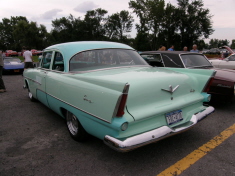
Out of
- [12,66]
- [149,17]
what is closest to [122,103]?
[12,66]

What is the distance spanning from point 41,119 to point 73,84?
6.02 ft

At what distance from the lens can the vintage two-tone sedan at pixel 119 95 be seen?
212 cm

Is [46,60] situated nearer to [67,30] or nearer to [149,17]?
[149,17]

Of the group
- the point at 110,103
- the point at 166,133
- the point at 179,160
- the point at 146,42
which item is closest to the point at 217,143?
the point at 179,160

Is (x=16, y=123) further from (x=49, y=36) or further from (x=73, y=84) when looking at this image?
(x=49, y=36)

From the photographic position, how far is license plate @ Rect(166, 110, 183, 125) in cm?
250

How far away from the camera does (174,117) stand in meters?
2.56

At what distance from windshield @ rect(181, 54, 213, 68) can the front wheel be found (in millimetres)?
3550

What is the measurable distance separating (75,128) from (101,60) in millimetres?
1211

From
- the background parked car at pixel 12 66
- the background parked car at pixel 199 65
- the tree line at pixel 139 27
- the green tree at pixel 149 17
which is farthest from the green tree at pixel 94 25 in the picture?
the background parked car at pixel 199 65

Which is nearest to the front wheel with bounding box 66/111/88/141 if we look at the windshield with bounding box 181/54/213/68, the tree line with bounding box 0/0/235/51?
the windshield with bounding box 181/54/213/68

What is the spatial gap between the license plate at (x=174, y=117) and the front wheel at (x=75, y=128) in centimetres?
125

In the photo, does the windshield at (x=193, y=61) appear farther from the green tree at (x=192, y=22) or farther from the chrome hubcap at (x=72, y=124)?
the green tree at (x=192, y=22)

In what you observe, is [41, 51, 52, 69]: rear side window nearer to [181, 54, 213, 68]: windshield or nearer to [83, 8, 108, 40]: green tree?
[181, 54, 213, 68]: windshield
